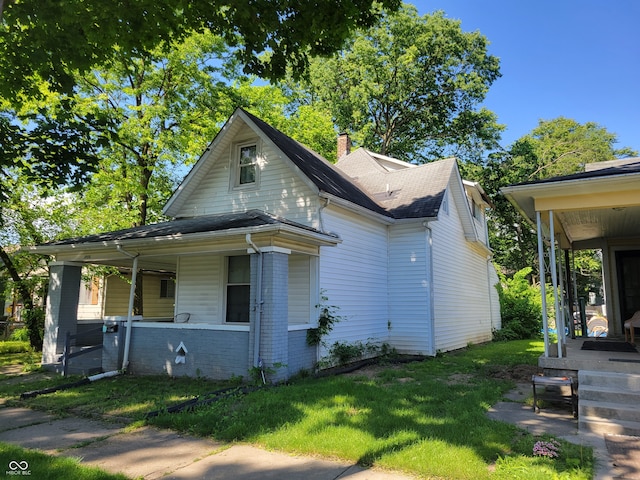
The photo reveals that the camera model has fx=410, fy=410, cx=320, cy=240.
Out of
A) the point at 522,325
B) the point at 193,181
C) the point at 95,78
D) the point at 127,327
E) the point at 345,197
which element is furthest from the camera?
the point at 522,325

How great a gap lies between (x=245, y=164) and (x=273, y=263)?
4.88 meters

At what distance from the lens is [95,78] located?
16.1 meters

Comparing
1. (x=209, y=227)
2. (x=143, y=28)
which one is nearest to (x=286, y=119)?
(x=209, y=227)

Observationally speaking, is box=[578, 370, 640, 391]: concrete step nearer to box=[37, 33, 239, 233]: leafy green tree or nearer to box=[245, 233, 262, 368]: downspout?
box=[245, 233, 262, 368]: downspout

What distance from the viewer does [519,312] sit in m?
21.3

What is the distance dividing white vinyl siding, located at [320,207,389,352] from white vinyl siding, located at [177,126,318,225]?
87cm

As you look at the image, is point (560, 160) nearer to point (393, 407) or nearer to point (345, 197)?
point (345, 197)

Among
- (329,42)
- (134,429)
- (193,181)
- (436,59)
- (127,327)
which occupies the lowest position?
(134,429)

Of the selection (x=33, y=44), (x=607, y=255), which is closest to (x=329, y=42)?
(x=33, y=44)

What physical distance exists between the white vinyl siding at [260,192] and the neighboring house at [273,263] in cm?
3

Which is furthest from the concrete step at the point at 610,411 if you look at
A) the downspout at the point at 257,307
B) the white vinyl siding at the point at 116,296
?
the white vinyl siding at the point at 116,296

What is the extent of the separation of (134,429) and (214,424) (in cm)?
110

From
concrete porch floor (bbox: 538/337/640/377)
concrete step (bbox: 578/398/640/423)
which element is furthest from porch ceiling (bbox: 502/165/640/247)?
concrete step (bbox: 578/398/640/423)

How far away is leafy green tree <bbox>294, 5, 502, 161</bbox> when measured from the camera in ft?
99.5
